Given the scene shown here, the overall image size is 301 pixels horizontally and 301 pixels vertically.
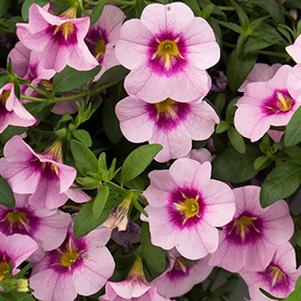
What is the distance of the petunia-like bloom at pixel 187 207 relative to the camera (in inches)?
39.2

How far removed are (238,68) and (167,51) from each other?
5.0 inches

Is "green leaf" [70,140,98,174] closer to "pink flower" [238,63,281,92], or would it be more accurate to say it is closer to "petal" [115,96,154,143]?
"petal" [115,96,154,143]

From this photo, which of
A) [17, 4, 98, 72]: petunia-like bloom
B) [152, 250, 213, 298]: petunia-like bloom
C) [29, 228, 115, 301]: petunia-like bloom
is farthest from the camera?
[152, 250, 213, 298]: petunia-like bloom

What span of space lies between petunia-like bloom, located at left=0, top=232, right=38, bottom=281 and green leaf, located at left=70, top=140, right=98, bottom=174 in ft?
0.38

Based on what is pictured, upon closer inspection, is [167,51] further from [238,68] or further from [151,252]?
[151,252]

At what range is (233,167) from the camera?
1.07 m

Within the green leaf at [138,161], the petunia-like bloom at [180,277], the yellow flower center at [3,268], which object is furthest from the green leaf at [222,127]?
the yellow flower center at [3,268]

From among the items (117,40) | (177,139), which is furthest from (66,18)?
Result: (177,139)

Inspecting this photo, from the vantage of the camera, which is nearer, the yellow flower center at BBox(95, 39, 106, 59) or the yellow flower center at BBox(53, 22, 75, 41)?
the yellow flower center at BBox(53, 22, 75, 41)

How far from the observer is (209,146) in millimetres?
1113

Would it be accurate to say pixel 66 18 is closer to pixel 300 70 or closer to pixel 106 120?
pixel 106 120

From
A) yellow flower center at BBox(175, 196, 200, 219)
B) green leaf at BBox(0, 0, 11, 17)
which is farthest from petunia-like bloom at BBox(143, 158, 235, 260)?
green leaf at BBox(0, 0, 11, 17)

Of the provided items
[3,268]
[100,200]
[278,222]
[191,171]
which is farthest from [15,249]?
[278,222]

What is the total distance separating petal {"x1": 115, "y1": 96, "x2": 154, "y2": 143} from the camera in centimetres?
102
